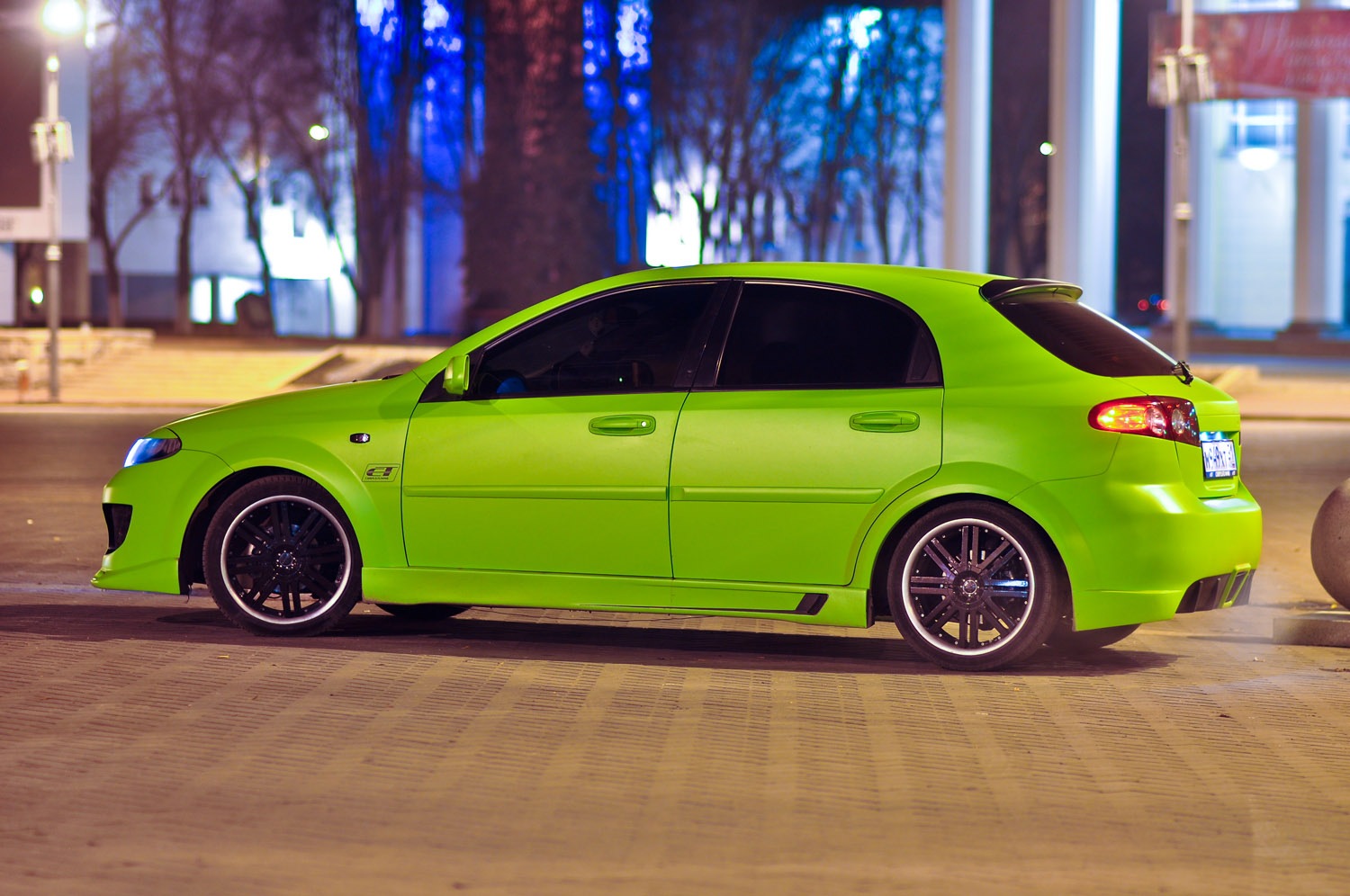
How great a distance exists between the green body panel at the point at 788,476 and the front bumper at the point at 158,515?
2129 mm

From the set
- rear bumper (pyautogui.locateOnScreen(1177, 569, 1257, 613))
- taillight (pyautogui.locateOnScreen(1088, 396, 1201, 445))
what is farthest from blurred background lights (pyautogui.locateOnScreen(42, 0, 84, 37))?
rear bumper (pyautogui.locateOnScreen(1177, 569, 1257, 613))

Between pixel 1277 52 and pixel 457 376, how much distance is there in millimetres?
26467

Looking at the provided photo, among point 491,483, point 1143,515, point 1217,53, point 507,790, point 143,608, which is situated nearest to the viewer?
point 507,790

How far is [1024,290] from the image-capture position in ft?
25.2

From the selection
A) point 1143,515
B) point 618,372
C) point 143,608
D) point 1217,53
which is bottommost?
point 143,608

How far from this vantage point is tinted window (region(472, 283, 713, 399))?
25.1ft

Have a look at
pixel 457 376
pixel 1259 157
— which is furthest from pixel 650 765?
pixel 1259 157

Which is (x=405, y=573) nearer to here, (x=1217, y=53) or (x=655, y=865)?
(x=655, y=865)

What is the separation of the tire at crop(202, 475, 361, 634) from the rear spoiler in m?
2.86

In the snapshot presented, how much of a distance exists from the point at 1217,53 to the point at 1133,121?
51437 mm

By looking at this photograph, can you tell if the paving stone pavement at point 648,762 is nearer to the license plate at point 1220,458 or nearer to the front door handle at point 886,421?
the license plate at point 1220,458

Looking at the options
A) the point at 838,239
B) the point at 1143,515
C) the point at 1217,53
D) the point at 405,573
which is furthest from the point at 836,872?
the point at 838,239

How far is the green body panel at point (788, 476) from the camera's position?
726 centimetres

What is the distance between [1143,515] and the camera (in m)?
7.11
